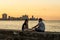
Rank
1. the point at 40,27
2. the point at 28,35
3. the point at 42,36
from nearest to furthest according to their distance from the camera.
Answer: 1. the point at 42,36
2. the point at 28,35
3. the point at 40,27

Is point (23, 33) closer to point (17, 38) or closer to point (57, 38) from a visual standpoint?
point (17, 38)

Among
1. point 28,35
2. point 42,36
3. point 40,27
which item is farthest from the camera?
point 40,27

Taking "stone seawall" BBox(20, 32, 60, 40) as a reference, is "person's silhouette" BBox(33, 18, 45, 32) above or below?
above

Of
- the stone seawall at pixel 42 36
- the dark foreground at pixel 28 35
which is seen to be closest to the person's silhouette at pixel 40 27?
the dark foreground at pixel 28 35

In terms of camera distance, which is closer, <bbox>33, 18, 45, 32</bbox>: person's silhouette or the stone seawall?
the stone seawall

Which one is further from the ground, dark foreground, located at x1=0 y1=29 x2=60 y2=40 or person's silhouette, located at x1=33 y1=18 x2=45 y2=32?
person's silhouette, located at x1=33 y1=18 x2=45 y2=32

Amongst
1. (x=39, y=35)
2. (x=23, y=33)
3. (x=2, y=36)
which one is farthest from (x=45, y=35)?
(x=2, y=36)

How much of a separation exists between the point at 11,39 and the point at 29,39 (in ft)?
3.19

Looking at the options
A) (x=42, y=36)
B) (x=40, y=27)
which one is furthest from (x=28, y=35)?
(x=40, y=27)

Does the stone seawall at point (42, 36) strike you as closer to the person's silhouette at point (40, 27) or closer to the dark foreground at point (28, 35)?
the dark foreground at point (28, 35)

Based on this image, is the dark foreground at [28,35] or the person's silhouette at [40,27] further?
the person's silhouette at [40,27]

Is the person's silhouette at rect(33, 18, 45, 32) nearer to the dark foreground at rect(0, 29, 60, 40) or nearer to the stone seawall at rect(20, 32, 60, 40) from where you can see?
the dark foreground at rect(0, 29, 60, 40)

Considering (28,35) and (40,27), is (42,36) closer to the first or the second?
(28,35)

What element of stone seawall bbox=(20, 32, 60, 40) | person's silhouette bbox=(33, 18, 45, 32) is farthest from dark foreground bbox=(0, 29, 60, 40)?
person's silhouette bbox=(33, 18, 45, 32)
